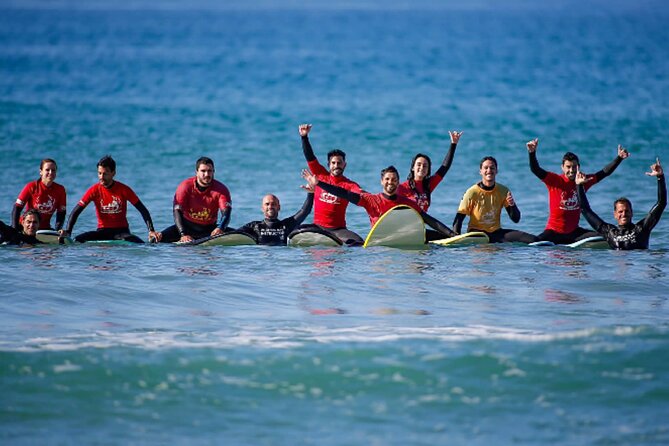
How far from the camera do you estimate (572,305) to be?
977 cm

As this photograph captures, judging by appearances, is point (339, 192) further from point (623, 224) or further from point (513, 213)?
point (623, 224)

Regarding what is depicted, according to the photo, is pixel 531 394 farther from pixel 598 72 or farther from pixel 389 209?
pixel 598 72

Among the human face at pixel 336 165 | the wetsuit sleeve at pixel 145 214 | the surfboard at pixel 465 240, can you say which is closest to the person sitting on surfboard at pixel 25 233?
the wetsuit sleeve at pixel 145 214

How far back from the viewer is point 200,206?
12.8 meters

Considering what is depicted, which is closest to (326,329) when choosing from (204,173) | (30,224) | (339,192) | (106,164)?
(339,192)

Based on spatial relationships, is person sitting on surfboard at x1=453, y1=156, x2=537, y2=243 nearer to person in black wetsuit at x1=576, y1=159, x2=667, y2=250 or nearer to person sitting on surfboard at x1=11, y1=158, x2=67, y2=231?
person in black wetsuit at x1=576, y1=159, x2=667, y2=250

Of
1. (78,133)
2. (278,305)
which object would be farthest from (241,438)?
(78,133)

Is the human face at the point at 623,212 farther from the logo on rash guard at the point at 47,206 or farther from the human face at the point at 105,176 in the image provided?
the logo on rash guard at the point at 47,206

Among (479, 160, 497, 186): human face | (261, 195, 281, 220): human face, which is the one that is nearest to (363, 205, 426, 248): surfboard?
(479, 160, 497, 186): human face

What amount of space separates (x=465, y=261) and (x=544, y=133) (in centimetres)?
1827

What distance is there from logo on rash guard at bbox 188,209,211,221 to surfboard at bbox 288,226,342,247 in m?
1.00

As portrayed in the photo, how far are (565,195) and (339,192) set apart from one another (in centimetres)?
262

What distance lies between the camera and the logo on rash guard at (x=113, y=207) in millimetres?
12891

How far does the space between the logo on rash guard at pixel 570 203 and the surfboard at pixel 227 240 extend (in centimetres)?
352
